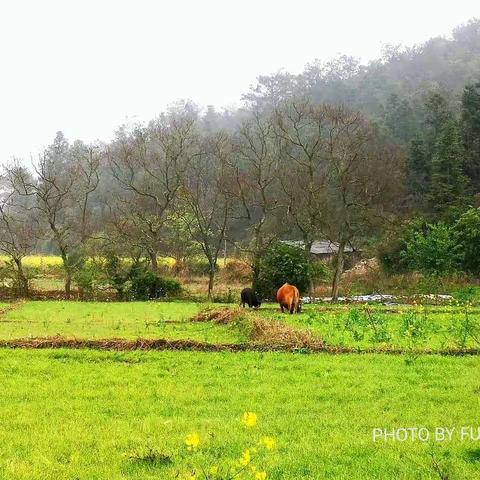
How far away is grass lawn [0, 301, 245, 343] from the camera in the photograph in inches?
684

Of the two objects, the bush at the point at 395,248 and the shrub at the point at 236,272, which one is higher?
the bush at the point at 395,248

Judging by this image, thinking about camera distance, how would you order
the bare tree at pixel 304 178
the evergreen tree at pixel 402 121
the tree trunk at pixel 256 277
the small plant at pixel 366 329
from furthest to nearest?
the evergreen tree at pixel 402 121
the bare tree at pixel 304 178
the tree trunk at pixel 256 277
the small plant at pixel 366 329

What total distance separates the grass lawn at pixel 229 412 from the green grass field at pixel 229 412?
20 millimetres

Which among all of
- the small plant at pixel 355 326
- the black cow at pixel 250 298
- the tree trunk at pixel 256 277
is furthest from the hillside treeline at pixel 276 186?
the small plant at pixel 355 326

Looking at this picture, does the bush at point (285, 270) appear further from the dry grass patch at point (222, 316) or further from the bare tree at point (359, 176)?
the dry grass patch at point (222, 316)

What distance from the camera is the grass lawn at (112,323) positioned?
57.0 ft

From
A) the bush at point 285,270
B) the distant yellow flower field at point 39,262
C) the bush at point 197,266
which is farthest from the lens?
the distant yellow flower field at point 39,262

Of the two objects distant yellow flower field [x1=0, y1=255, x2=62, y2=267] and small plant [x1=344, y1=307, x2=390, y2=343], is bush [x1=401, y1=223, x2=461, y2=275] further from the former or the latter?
distant yellow flower field [x1=0, y1=255, x2=62, y2=267]

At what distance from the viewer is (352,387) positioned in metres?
10.1

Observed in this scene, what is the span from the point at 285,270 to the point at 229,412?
2498 cm

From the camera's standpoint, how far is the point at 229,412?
8.64m

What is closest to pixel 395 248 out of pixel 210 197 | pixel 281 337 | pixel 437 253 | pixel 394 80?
pixel 437 253

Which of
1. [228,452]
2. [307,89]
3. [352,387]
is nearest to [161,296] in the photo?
[352,387]

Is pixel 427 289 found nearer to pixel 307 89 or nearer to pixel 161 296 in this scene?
pixel 161 296
